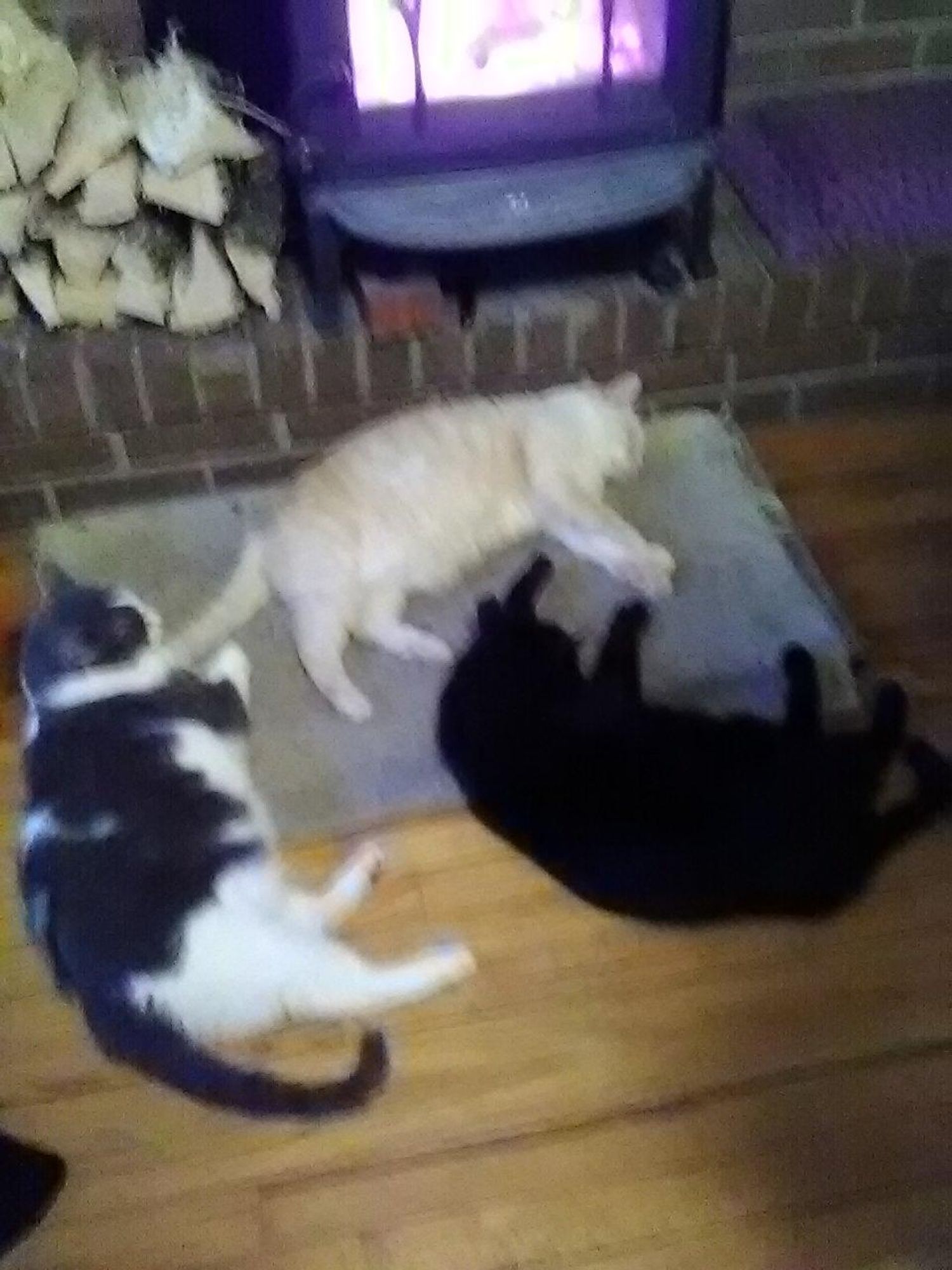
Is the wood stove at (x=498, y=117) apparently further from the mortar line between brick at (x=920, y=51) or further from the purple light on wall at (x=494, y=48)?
the mortar line between brick at (x=920, y=51)

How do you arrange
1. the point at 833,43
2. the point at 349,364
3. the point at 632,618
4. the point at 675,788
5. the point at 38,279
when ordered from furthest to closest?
1. the point at 833,43
2. the point at 349,364
3. the point at 38,279
4. the point at 632,618
5. the point at 675,788

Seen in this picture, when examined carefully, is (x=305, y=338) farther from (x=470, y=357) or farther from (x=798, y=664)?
(x=798, y=664)

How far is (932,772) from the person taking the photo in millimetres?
1523

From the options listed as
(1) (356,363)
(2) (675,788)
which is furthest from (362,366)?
(2) (675,788)

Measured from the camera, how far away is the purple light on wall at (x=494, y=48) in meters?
1.68

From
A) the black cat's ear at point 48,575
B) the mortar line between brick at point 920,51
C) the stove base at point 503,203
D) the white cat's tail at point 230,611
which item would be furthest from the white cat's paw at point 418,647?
the mortar line between brick at point 920,51

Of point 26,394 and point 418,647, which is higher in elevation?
point 26,394

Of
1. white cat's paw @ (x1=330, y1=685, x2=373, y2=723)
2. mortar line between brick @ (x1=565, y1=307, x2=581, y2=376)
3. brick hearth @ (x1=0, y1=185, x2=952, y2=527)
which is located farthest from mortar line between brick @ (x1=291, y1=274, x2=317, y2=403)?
white cat's paw @ (x1=330, y1=685, x2=373, y2=723)

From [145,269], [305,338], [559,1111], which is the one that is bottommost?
[559,1111]

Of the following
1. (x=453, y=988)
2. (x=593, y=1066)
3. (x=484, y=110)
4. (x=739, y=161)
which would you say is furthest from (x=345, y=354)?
(x=593, y=1066)

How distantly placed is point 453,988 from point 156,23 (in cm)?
131

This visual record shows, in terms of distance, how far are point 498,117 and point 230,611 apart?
2.30 feet

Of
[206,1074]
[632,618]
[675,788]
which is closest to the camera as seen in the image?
[206,1074]

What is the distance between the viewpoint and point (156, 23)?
6.00 feet
